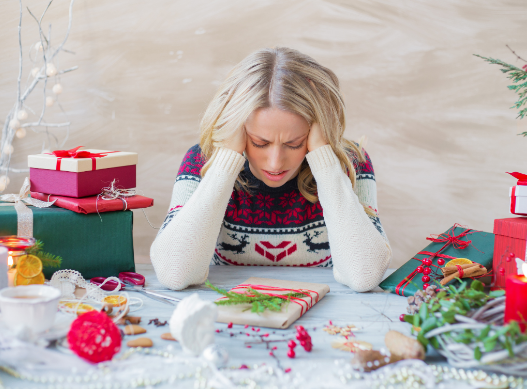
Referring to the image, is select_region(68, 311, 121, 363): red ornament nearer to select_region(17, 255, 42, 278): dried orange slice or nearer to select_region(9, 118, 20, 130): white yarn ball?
select_region(17, 255, 42, 278): dried orange slice

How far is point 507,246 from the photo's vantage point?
0.95m

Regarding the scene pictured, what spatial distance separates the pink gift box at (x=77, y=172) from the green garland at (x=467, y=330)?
80 cm

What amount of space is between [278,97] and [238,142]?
165 mm

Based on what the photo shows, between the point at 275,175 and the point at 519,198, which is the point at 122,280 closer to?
the point at 275,175

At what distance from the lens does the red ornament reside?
2.21ft

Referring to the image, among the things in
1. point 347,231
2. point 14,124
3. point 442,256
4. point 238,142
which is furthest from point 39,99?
point 442,256

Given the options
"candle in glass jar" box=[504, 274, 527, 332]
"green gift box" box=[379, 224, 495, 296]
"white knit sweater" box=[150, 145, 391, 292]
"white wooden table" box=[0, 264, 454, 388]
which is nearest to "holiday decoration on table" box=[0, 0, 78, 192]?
"white knit sweater" box=[150, 145, 391, 292]

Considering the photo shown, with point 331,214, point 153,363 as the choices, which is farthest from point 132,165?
point 153,363

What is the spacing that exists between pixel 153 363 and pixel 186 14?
1666 mm

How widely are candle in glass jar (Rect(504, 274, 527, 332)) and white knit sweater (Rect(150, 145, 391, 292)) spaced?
41 centimetres

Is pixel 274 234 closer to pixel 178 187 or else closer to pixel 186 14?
pixel 178 187

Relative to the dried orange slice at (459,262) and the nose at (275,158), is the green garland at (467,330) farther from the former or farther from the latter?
the nose at (275,158)

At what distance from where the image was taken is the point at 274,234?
139cm

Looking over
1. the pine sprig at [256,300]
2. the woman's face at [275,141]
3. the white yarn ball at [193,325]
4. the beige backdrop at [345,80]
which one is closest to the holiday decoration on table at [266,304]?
the pine sprig at [256,300]
